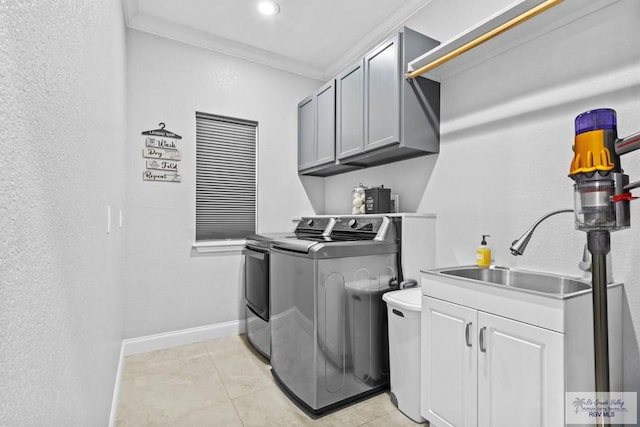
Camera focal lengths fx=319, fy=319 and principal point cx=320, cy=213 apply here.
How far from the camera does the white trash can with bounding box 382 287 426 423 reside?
6.10 ft

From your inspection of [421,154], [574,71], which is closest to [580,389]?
[574,71]

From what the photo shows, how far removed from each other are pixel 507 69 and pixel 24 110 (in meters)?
2.32

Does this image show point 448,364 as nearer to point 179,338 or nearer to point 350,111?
point 350,111

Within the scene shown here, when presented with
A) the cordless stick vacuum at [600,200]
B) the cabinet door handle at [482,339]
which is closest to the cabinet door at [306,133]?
the cabinet door handle at [482,339]

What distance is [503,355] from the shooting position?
1.38 metres

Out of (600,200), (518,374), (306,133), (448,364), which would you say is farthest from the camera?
(306,133)

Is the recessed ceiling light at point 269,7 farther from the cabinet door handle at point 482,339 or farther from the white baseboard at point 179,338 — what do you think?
the white baseboard at point 179,338

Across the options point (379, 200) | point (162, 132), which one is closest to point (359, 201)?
point (379, 200)

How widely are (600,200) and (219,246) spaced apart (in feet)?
9.41

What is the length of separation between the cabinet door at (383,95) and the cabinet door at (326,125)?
0.50m

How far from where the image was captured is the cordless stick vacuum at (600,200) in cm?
105

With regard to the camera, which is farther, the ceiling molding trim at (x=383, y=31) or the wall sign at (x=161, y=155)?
the wall sign at (x=161, y=155)

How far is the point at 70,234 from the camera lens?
0.73 metres

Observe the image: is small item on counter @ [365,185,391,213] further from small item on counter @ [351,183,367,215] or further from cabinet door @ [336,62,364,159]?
cabinet door @ [336,62,364,159]
